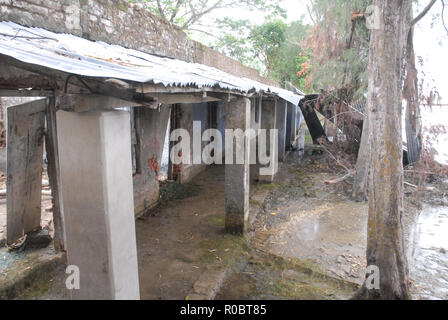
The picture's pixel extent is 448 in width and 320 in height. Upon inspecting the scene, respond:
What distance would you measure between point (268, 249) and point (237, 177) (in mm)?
1384

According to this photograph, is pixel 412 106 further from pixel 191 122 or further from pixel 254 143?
pixel 191 122

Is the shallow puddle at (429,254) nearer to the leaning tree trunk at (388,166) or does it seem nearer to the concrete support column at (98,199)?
the leaning tree trunk at (388,166)

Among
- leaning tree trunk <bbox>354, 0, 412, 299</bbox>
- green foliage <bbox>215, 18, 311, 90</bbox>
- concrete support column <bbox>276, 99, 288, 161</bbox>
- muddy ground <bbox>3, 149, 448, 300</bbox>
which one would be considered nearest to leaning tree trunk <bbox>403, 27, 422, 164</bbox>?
muddy ground <bbox>3, 149, 448, 300</bbox>

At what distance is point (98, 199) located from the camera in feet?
8.71

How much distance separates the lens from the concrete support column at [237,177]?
17.9 feet

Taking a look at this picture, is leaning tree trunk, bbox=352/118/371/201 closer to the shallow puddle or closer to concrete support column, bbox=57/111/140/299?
the shallow puddle

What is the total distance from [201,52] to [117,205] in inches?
260

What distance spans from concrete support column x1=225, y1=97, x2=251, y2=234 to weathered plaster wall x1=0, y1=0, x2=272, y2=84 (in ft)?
6.87

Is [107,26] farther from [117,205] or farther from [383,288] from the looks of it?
[383,288]

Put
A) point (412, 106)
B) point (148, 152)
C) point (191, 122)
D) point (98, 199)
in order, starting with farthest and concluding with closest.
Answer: point (191, 122)
point (412, 106)
point (148, 152)
point (98, 199)

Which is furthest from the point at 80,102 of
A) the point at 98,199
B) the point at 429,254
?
the point at 429,254

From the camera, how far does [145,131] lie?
259 inches

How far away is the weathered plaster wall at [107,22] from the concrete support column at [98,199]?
192 cm

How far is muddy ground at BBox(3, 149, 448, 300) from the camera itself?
4480 millimetres
